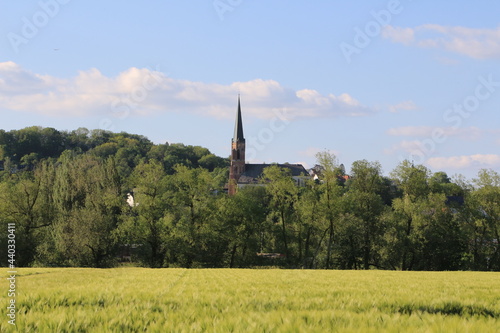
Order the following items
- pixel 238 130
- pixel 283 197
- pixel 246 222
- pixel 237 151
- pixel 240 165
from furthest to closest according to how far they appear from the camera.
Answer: pixel 240 165
pixel 237 151
pixel 238 130
pixel 283 197
pixel 246 222

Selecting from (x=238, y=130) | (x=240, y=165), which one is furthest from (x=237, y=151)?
(x=238, y=130)

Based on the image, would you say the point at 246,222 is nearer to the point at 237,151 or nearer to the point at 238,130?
the point at 238,130

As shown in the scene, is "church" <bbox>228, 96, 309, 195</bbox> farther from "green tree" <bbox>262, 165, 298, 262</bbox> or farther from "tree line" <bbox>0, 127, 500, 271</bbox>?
"tree line" <bbox>0, 127, 500, 271</bbox>

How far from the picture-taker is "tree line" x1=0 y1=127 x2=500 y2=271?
2485 inches

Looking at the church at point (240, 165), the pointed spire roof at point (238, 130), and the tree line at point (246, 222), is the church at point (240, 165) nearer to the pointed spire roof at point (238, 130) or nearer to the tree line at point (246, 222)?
the pointed spire roof at point (238, 130)

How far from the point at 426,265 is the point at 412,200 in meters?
8.92

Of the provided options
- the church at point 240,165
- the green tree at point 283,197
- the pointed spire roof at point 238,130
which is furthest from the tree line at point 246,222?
the pointed spire roof at point 238,130

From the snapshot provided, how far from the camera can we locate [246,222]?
66812mm

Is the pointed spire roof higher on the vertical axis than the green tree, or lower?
higher

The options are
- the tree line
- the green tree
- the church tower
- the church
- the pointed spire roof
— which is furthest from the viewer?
the church

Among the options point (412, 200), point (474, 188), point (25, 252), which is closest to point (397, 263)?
point (412, 200)

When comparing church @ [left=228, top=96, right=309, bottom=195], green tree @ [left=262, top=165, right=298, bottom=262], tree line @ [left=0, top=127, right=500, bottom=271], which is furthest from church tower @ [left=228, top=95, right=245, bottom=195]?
tree line @ [left=0, top=127, right=500, bottom=271]

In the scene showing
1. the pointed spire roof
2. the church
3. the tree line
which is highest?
the pointed spire roof

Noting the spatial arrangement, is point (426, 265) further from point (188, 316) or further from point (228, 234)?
point (188, 316)
